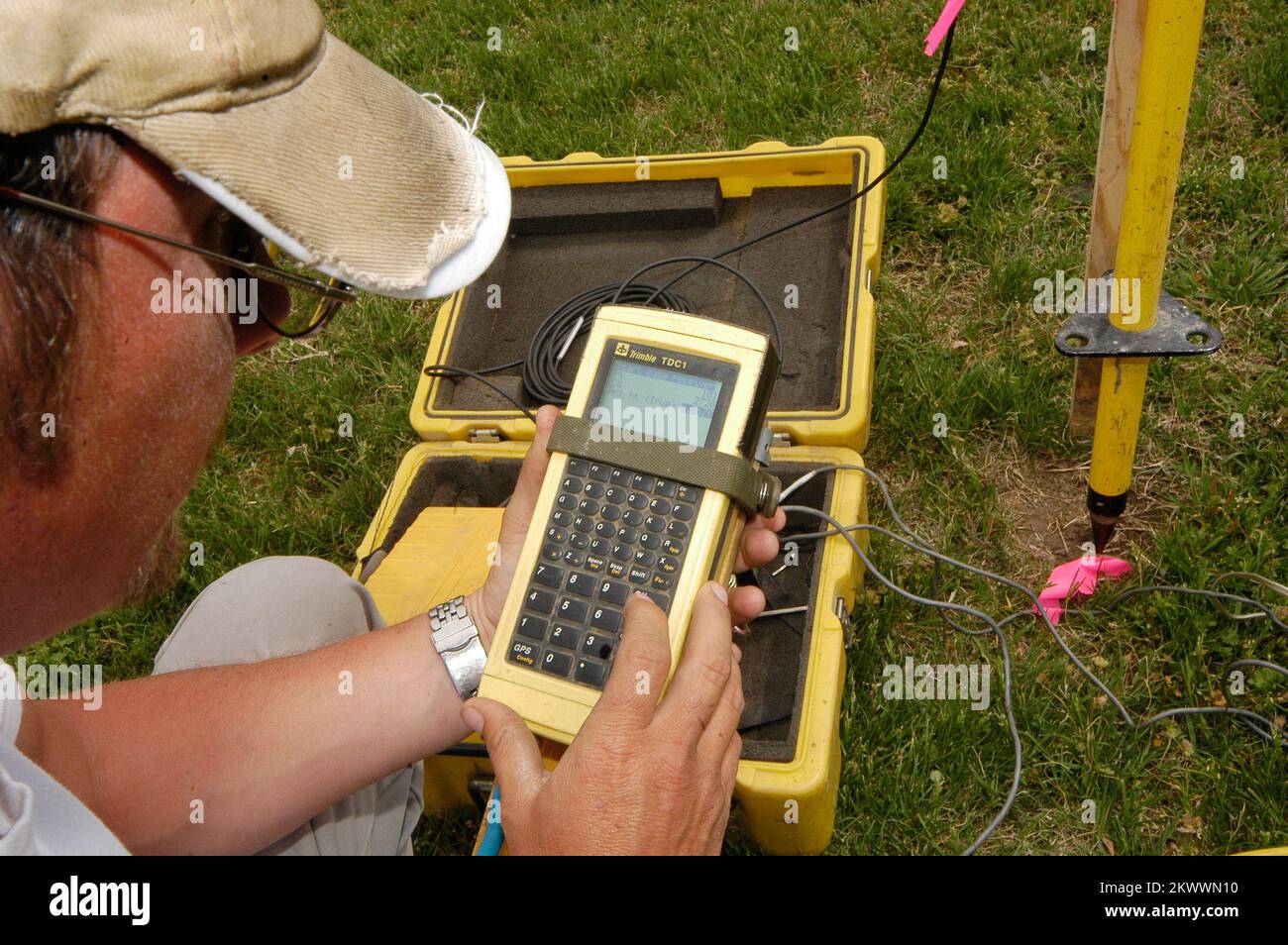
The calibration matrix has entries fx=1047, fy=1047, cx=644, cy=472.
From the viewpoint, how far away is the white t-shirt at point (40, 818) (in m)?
0.90

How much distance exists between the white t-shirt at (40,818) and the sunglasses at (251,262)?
1.54ft

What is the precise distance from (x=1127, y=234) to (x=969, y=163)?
111cm

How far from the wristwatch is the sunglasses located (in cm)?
47

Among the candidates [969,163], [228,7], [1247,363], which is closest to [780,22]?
[969,163]

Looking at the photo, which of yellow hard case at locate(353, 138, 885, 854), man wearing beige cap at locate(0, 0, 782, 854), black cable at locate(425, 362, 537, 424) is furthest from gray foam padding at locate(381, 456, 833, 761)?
man wearing beige cap at locate(0, 0, 782, 854)

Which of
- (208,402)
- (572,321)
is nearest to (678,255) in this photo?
(572,321)

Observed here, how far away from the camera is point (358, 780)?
4.24 feet

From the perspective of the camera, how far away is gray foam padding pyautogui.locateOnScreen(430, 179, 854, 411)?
6.38 feet

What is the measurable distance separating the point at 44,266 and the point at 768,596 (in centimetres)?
119

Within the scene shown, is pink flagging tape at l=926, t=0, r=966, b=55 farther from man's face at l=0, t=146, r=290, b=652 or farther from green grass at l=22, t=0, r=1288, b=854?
green grass at l=22, t=0, r=1288, b=854

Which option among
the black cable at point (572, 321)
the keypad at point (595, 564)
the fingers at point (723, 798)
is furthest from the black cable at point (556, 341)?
the fingers at point (723, 798)

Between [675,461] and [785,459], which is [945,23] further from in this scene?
[785,459]

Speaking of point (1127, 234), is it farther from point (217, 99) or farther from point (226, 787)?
point (226, 787)

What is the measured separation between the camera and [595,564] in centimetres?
126
